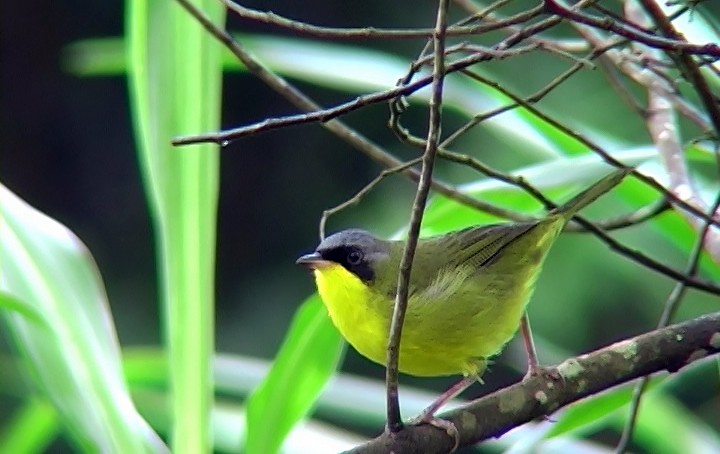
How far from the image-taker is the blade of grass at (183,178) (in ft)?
3.65

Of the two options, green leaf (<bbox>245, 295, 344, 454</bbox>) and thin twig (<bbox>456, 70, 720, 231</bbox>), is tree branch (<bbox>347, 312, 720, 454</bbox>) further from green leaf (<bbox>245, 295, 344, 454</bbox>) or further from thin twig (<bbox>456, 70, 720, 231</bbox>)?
green leaf (<bbox>245, 295, 344, 454</bbox>)

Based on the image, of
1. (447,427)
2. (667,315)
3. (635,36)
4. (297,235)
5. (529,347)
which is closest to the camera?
(635,36)

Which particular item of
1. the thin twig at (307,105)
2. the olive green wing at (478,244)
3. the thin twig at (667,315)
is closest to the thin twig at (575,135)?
Result: the thin twig at (667,315)

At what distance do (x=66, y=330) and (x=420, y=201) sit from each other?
479mm

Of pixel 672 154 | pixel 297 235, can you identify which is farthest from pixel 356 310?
pixel 297 235

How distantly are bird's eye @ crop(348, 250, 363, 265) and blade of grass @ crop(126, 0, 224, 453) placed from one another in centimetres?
32

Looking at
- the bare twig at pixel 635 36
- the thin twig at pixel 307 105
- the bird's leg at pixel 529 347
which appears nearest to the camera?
the bare twig at pixel 635 36

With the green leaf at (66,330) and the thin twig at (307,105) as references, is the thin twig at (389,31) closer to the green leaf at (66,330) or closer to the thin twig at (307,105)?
the thin twig at (307,105)

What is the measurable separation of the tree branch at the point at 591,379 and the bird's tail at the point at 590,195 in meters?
0.27

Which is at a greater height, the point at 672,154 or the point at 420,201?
the point at 672,154

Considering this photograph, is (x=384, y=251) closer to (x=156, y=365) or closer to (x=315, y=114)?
(x=156, y=365)

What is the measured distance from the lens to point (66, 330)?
107 cm

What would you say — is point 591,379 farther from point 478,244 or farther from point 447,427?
point 478,244

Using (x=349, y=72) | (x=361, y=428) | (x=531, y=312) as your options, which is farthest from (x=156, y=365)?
(x=361, y=428)
